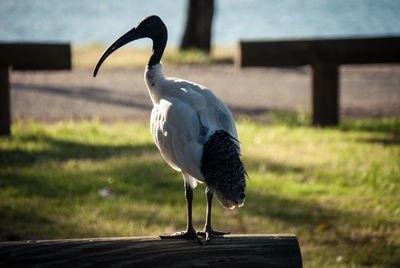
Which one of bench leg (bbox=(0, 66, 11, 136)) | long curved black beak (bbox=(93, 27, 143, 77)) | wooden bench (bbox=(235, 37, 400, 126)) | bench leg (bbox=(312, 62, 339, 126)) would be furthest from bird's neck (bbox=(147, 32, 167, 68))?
bench leg (bbox=(312, 62, 339, 126))

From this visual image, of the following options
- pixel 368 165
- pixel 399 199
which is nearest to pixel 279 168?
pixel 368 165

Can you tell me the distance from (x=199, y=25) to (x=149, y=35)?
11.4m

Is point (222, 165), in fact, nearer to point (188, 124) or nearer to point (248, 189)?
point (188, 124)

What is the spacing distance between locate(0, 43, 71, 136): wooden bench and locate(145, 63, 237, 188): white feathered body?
15.1 feet

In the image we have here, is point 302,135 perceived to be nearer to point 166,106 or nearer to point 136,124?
point 136,124

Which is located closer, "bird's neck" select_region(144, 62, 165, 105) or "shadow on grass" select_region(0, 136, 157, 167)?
"bird's neck" select_region(144, 62, 165, 105)

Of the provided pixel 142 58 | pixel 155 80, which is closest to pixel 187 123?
pixel 155 80

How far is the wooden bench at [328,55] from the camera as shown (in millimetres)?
7906

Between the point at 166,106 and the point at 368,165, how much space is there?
13.4 ft

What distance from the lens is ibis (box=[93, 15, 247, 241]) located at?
2.68 metres

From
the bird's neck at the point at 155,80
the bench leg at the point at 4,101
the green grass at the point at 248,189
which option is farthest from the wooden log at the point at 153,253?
the bench leg at the point at 4,101

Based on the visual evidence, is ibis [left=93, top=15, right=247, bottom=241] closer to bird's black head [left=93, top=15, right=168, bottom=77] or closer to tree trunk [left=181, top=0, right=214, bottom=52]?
bird's black head [left=93, top=15, right=168, bottom=77]

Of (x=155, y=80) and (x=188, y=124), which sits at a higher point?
(x=155, y=80)

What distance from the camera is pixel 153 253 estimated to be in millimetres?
2410
